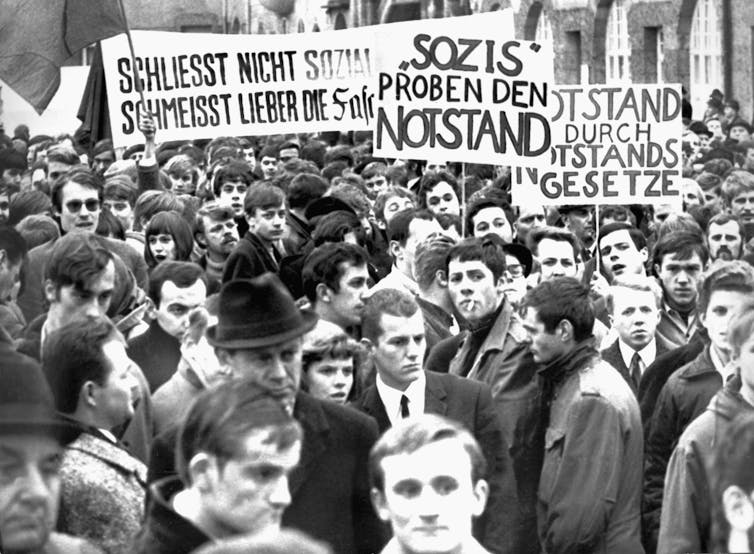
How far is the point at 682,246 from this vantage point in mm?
9758

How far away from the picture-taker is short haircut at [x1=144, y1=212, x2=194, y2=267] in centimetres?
1079

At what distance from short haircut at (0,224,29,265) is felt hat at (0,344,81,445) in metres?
3.82

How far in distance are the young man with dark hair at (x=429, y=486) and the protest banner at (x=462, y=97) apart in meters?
7.37

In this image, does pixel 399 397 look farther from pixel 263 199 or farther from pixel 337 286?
pixel 263 199

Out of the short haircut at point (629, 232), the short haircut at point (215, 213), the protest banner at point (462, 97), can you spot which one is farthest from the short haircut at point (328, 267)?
the protest banner at point (462, 97)

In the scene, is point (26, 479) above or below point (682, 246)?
above

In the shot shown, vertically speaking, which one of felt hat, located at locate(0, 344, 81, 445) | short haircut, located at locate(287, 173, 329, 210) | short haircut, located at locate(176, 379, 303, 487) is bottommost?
short haircut, located at locate(287, 173, 329, 210)

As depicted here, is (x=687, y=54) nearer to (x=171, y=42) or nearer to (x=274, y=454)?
(x=171, y=42)

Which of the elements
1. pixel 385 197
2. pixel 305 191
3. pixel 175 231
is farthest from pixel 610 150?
pixel 175 231

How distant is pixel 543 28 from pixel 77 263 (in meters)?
26.7

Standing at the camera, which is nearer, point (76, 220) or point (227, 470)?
point (227, 470)

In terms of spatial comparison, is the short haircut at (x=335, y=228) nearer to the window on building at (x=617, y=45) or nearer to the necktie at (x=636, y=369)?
the necktie at (x=636, y=369)

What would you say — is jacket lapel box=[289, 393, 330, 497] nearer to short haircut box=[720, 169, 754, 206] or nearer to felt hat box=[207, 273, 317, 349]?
felt hat box=[207, 273, 317, 349]

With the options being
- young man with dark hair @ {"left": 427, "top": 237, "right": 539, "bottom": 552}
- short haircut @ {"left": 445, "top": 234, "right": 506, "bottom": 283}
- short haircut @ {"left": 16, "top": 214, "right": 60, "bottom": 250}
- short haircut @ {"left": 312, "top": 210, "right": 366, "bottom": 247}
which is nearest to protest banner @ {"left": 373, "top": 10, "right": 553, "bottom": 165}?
short haircut @ {"left": 312, "top": 210, "right": 366, "bottom": 247}
